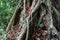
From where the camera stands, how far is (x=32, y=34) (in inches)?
169

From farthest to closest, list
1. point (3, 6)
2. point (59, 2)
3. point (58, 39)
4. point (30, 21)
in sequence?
point (3, 6) → point (59, 2) → point (30, 21) → point (58, 39)

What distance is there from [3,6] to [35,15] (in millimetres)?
1949

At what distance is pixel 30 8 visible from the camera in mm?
4730

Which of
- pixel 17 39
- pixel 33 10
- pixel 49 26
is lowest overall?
pixel 17 39

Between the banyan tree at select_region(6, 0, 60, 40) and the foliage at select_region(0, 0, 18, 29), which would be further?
the foliage at select_region(0, 0, 18, 29)

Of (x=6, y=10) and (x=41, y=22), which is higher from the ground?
(x=6, y=10)

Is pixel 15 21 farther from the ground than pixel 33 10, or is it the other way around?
pixel 33 10

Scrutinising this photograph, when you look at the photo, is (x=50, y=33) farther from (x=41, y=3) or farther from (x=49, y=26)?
(x=41, y=3)

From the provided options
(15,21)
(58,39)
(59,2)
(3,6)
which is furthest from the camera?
(3,6)

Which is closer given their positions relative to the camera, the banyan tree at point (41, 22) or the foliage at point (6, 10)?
the banyan tree at point (41, 22)

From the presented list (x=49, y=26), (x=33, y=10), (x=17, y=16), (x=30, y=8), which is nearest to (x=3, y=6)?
(x=17, y=16)

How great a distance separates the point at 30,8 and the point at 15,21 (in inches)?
25.6

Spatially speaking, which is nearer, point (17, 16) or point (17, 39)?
point (17, 39)

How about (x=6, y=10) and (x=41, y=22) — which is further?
(x=6, y=10)
